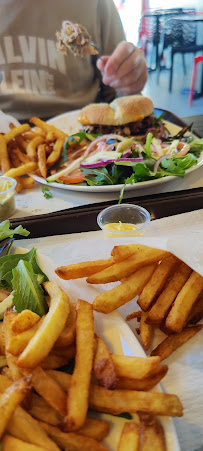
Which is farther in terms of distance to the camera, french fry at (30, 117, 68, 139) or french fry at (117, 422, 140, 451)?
french fry at (30, 117, 68, 139)

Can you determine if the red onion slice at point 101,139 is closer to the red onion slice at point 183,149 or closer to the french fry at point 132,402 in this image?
the red onion slice at point 183,149

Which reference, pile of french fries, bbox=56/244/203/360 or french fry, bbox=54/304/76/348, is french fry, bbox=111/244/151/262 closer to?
pile of french fries, bbox=56/244/203/360

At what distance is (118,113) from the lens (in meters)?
2.50

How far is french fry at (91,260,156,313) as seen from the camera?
1001mm

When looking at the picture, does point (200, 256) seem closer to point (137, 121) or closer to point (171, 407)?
point (171, 407)

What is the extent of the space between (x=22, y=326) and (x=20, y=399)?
19 cm

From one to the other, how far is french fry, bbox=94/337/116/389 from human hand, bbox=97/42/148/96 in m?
2.55

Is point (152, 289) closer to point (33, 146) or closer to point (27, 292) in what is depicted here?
point (27, 292)

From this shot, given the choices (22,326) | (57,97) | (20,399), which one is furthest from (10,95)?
(20,399)

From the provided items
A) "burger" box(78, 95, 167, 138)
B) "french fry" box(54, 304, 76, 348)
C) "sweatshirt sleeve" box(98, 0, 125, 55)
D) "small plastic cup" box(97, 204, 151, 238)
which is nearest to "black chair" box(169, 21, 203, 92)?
"sweatshirt sleeve" box(98, 0, 125, 55)

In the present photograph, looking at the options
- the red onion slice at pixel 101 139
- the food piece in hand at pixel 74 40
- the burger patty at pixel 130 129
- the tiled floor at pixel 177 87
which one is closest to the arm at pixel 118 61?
the food piece in hand at pixel 74 40

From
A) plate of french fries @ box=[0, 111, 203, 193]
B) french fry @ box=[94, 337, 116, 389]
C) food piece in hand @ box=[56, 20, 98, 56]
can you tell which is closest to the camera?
french fry @ box=[94, 337, 116, 389]

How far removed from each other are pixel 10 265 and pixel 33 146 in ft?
3.82

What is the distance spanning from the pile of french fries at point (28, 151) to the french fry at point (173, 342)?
1295 millimetres
